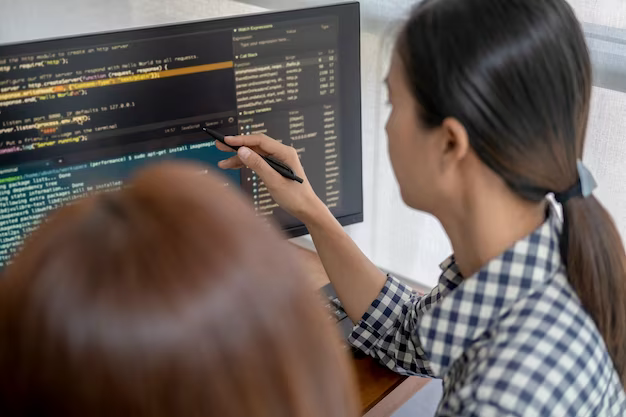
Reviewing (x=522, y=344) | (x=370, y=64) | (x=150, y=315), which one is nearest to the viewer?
(x=150, y=315)

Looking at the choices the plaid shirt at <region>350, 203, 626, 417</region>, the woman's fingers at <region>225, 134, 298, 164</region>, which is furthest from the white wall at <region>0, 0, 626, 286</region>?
the plaid shirt at <region>350, 203, 626, 417</region>

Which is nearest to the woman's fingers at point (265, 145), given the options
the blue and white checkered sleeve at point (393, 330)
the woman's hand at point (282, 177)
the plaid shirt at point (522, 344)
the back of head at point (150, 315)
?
the woman's hand at point (282, 177)

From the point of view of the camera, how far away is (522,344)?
704 millimetres

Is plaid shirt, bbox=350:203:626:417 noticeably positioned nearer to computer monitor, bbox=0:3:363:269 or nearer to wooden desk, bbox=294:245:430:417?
wooden desk, bbox=294:245:430:417

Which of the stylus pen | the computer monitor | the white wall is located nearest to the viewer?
the computer monitor

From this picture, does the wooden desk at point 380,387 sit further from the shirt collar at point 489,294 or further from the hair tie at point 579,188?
the hair tie at point 579,188

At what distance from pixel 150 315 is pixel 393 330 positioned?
0.68m

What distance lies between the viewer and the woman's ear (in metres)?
0.72

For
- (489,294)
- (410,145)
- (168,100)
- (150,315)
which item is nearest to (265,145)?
(168,100)

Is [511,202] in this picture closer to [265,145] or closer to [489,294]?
[489,294]

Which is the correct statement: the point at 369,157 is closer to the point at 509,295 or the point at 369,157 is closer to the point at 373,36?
the point at 373,36

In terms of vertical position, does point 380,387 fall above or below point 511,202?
below

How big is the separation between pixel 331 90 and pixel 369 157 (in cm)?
31

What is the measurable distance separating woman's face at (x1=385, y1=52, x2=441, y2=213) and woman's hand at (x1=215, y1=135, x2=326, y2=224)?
0.74ft
